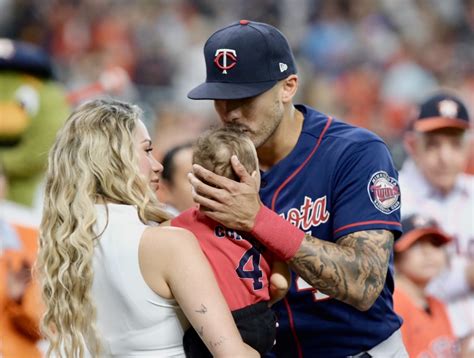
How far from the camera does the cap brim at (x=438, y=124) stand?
587cm

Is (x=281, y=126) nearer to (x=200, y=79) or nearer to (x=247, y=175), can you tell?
(x=247, y=175)

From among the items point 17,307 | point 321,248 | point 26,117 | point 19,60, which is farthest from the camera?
point 19,60

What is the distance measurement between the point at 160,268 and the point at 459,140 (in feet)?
11.5

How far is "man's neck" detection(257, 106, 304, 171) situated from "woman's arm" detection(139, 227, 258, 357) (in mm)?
851

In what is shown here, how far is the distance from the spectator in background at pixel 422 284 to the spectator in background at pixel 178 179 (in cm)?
126

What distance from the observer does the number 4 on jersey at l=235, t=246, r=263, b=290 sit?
3004mm

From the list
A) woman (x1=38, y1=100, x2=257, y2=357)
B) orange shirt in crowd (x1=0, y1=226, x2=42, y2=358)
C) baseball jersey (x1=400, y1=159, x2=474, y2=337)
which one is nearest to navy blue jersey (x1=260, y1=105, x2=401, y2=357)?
woman (x1=38, y1=100, x2=257, y2=357)

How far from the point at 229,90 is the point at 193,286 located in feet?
2.79

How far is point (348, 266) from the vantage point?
321 centimetres

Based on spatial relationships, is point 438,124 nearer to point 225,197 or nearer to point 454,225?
point 454,225

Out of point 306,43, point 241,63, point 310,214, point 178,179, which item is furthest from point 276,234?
point 306,43

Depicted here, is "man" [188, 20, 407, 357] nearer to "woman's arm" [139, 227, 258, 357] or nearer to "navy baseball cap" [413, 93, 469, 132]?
"woman's arm" [139, 227, 258, 357]

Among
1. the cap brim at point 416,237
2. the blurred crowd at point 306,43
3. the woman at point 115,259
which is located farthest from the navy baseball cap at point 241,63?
the blurred crowd at point 306,43

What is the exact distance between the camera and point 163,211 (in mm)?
3129
